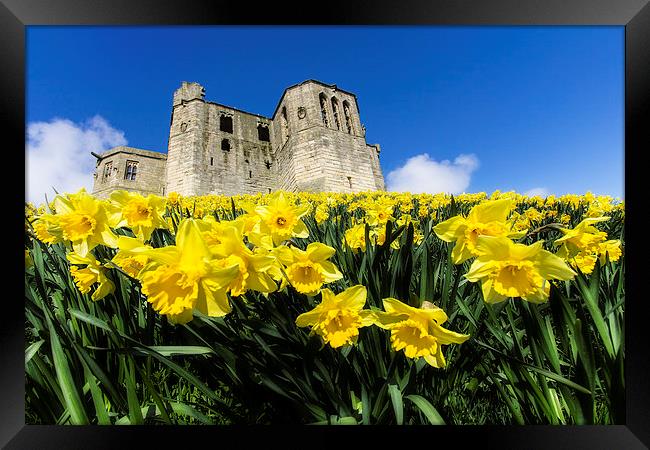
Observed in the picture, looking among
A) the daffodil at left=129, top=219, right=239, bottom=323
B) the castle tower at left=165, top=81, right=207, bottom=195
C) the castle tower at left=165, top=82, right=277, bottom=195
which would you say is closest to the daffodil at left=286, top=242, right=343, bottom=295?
the daffodil at left=129, top=219, right=239, bottom=323

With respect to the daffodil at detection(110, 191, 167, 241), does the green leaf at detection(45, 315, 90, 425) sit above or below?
below

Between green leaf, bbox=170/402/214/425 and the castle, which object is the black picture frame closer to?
green leaf, bbox=170/402/214/425

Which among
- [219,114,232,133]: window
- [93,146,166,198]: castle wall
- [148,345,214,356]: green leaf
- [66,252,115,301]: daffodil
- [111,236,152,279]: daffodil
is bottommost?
[148,345,214,356]: green leaf

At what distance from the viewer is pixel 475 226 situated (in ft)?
2.33

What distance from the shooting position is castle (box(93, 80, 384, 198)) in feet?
55.9

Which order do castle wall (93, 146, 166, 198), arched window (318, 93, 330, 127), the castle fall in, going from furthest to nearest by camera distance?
castle wall (93, 146, 166, 198)
arched window (318, 93, 330, 127)
the castle

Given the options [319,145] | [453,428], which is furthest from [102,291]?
[319,145]

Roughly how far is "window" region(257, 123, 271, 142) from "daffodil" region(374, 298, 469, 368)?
23959 millimetres

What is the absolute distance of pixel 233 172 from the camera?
2072 cm

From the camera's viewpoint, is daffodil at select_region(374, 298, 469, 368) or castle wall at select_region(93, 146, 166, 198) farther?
castle wall at select_region(93, 146, 166, 198)

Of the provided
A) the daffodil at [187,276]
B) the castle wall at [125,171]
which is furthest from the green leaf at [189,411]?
the castle wall at [125,171]

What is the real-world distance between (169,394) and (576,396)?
1001 mm

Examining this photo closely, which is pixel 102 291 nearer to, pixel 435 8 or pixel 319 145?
pixel 435 8

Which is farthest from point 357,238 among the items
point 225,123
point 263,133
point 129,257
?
point 263,133
